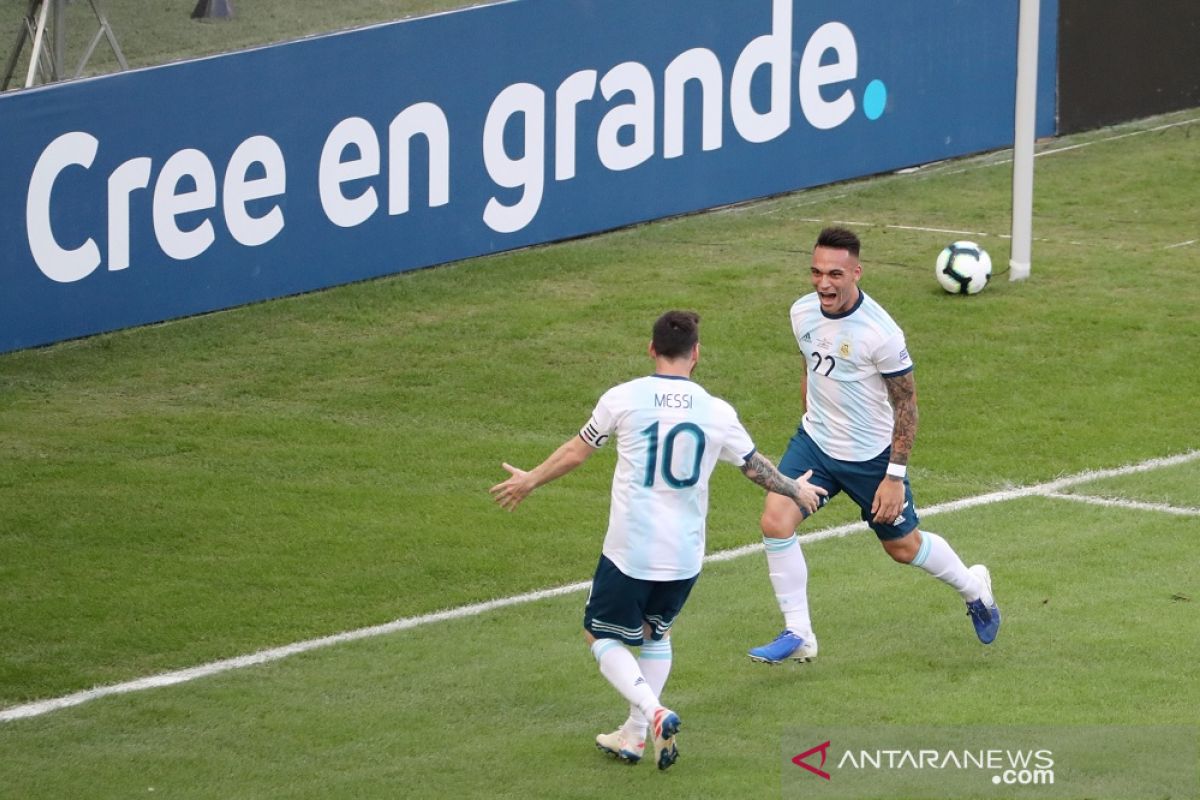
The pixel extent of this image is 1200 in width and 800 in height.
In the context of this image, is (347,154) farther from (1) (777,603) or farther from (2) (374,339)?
(1) (777,603)

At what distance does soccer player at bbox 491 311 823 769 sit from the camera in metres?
7.39

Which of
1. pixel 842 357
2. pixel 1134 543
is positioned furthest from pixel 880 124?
pixel 842 357

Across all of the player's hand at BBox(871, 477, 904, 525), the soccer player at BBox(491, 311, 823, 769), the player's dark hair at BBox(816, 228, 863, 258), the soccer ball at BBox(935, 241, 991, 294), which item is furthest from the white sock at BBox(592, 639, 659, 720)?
the soccer ball at BBox(935, 241, 991, 294)

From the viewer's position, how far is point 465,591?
9969 millimetres

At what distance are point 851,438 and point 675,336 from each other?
5.50 feet

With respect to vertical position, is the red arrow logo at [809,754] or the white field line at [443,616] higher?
the red arrow logo at [809,754]

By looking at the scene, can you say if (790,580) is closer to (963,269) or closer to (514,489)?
(514,489)

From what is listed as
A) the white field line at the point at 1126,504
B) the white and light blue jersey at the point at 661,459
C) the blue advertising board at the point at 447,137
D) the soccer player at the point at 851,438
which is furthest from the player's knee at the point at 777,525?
the blue advertising board at the point at 447,137

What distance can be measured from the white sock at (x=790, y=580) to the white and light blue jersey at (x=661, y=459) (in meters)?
1.29

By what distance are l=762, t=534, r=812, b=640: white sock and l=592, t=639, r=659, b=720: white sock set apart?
1.36 m

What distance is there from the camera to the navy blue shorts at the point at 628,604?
7500 mm

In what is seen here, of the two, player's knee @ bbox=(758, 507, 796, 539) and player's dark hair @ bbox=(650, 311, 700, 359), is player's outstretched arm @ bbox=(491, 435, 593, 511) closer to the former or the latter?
player's dark hair @ bbox=(650, 311, 700, 359)

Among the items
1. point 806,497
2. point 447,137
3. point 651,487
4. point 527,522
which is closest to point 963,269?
point 447,137

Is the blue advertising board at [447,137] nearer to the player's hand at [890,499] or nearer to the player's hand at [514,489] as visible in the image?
the player's hand at [514,489]
